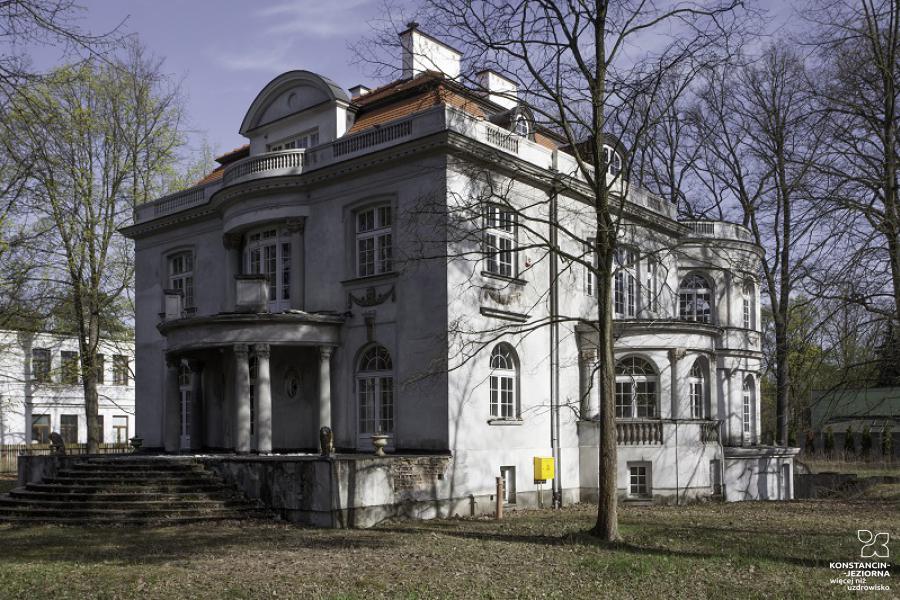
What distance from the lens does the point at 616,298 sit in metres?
26.2

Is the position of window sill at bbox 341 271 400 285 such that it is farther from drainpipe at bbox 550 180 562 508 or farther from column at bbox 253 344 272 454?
drainpipe at bbox 550 180 562 508

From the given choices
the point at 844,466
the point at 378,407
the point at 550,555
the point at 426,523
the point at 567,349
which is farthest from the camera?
the point at 844,466

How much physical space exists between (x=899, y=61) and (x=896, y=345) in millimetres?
4737

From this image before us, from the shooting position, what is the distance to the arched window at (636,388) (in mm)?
23609

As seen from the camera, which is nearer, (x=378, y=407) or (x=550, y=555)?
(x=550, y=555)

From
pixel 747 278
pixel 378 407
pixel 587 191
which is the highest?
pixel 587 191

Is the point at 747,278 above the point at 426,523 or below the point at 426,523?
above

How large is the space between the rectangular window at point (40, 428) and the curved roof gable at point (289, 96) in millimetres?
33399

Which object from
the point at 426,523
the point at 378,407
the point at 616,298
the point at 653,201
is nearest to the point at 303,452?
the point at 378,407

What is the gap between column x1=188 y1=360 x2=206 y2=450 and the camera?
985 inches

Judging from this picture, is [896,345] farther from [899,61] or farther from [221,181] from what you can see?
[221,181]

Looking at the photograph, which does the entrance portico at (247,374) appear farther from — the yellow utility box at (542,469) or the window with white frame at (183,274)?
the yellow utility box at (542,469)

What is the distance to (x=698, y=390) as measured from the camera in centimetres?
2523

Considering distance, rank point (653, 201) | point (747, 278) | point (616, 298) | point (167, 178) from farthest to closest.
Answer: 1. point (167, 178)
2. point (747, 278)
3. point (653, 201)
4. point (616, 298)
